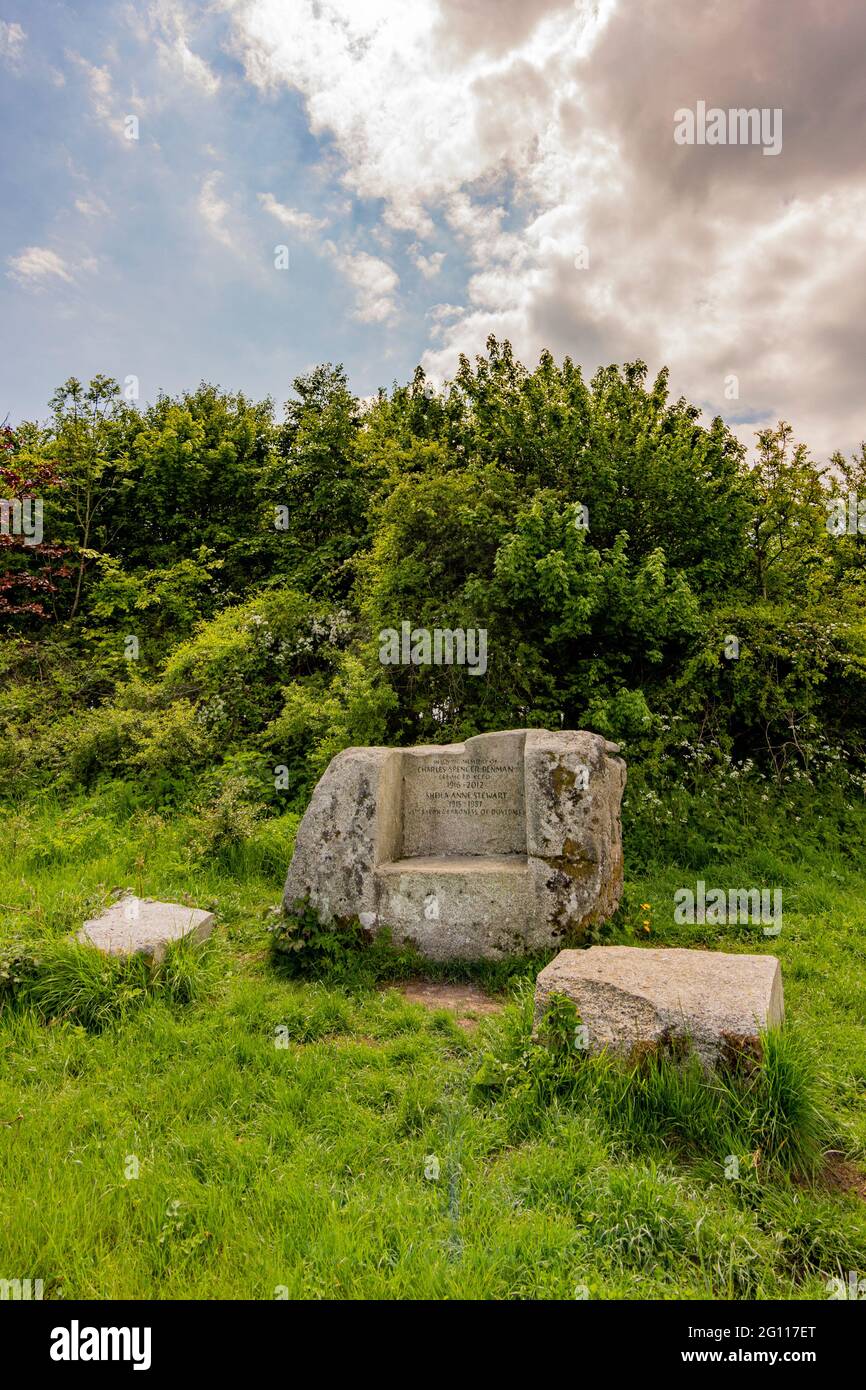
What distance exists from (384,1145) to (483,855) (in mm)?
3056

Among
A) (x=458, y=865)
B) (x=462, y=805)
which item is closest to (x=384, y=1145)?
(x=458, y=865)

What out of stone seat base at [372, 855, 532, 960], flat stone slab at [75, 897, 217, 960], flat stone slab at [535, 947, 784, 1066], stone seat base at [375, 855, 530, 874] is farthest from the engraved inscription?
flat stone slab at [535, 947, 784, 1066]

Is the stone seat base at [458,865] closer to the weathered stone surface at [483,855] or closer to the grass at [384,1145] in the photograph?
the weathered stone surface at [483,855]

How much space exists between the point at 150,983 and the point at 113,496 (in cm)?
1228

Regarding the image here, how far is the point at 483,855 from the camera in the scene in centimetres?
608

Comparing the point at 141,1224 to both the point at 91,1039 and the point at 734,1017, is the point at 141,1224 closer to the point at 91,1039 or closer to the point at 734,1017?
the point at 91,1039

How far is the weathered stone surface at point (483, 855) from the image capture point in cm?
535

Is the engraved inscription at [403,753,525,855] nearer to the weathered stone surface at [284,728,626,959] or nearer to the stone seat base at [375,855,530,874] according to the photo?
the weathered stone surface at [284,728,626,959]

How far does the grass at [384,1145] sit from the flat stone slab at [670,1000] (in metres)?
0.13

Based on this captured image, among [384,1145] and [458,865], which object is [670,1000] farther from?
[458,865]

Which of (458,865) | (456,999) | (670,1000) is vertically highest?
(458,865)

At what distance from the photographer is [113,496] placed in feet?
47.2

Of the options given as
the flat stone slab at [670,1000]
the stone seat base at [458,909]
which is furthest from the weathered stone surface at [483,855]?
the flat stone slab at [670,1000]
